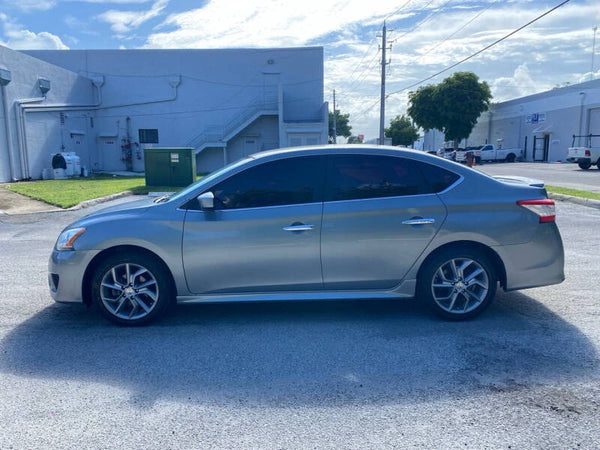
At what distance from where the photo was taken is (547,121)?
4575 cm

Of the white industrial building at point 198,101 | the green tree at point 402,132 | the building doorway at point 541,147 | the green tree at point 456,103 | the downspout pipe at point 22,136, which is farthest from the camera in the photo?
the green tree at point 402,132

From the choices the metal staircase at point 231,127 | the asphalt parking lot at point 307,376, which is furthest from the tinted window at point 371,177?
the metal staircase at point 231,127

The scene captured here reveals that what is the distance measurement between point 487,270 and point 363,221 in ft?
4.23

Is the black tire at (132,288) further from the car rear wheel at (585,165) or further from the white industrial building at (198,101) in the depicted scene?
the car rear wheel at (585,165)

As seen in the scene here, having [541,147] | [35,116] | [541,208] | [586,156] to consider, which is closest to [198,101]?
[35,116]

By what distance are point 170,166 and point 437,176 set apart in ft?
51.7

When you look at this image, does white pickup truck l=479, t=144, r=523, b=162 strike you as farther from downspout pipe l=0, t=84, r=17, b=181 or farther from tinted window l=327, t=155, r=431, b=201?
tinted window l=327, t=155, r=431, b=201

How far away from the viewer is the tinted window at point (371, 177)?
4.62 m

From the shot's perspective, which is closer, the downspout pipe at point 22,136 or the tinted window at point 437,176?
the tinted window at point 437,176

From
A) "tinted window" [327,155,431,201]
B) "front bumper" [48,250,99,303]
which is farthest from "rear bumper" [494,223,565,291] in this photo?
"front bumper" [48,250,99,303]

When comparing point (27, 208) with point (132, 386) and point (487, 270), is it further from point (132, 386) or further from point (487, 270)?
point (487, 270)

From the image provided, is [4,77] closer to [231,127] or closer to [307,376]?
[231,127]

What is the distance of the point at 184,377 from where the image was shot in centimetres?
362

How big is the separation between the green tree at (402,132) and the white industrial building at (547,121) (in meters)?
27.3
